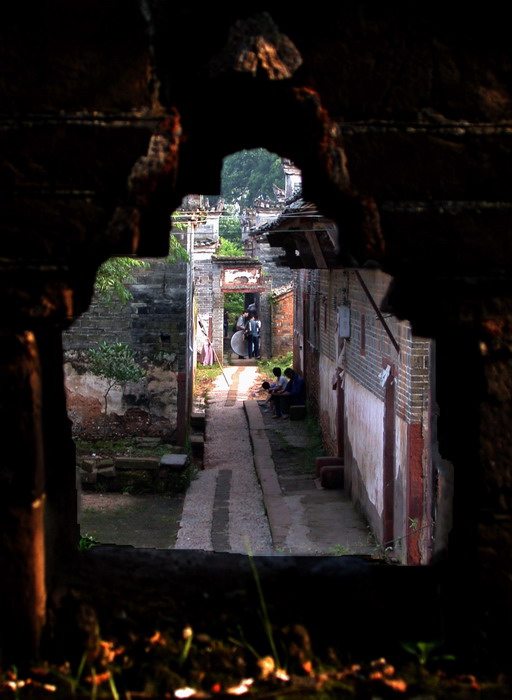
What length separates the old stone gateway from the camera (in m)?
2.37

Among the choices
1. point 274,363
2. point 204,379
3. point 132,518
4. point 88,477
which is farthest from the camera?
point 274,363

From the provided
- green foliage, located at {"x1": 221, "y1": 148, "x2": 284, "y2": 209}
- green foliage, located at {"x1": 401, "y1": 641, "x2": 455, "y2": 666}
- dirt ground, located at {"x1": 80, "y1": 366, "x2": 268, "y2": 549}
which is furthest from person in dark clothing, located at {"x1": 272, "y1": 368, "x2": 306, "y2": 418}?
green foliage, located at {"x1": 221, "y1": 148, "x2": 284, "y2": 209}

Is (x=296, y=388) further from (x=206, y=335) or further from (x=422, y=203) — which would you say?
(x=422, y=203)

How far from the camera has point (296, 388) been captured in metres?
18.4

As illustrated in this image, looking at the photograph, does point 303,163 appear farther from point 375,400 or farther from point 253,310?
point 253,310

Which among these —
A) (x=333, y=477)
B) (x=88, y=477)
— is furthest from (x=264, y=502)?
(x=88, y=477)

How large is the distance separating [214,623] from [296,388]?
1580 cm

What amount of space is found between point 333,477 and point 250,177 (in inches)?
1642

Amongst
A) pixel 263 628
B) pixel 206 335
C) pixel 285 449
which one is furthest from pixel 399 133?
pixel 206 335

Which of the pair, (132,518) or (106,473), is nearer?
(132,518)

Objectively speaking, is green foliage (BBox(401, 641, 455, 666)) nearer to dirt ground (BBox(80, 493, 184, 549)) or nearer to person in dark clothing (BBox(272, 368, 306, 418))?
dirt ground (BBox(80, 493, 184, 549))

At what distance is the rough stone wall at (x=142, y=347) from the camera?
43.5 ft

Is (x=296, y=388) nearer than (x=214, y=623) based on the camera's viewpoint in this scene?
No

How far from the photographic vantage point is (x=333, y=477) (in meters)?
11.9
